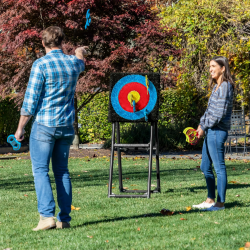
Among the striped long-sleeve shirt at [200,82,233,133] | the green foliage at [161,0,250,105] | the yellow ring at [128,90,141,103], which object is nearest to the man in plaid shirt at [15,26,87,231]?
the striped long-sleeve shirt at [200,82,233,133]

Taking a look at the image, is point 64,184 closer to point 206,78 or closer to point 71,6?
point 71,6

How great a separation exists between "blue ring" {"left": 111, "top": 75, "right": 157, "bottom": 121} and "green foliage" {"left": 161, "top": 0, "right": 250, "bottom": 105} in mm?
7496

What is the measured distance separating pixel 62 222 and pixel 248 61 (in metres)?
10.7

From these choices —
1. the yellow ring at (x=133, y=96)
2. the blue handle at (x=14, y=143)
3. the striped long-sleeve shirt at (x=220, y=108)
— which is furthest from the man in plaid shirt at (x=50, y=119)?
the yellow ring at (x=133, y=96)

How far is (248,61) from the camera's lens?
13.1 metres

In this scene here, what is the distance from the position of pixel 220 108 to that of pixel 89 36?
26.1ft

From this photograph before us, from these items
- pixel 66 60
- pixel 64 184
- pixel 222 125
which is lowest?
pixel 64 184

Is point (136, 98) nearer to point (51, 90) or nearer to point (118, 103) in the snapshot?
point (118, 103)

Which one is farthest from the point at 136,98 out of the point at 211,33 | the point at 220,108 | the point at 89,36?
the point at 211,33

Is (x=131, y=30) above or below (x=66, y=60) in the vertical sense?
above

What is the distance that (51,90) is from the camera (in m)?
3.67

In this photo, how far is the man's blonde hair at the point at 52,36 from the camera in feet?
12.1

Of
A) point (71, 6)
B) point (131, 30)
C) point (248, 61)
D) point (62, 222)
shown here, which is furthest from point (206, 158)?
point (248, 61)

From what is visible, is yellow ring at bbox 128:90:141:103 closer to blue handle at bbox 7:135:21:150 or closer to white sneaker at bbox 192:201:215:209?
white sneaker at bbox 192:201:215:209
